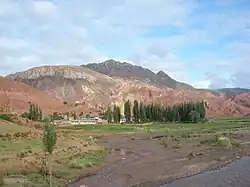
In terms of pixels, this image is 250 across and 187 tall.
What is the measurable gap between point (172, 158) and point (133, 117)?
122m

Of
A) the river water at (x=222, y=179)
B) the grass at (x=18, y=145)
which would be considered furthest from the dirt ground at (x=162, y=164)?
the grass at (x=18, y=145)

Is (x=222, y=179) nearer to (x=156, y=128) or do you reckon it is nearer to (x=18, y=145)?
(x=18, y=145)

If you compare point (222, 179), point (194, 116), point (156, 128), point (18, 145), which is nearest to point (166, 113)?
Result: point (194, 116)

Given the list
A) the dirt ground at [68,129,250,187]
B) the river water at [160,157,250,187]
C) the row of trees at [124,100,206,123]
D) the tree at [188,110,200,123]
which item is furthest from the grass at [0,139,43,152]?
the row of trees at [124,100,206,123]

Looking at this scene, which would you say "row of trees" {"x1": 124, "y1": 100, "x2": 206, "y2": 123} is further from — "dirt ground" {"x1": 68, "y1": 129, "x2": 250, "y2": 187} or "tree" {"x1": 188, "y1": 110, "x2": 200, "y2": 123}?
"dirt ground" {"x1": 68, "y1": 129, "x2": 250, "y2": 187}

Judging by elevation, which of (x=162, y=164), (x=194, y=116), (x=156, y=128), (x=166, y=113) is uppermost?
(x=166, y=113)

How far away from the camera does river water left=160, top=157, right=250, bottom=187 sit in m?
35.9

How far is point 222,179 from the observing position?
3859 centimetres

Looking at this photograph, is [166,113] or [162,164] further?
[166,113]

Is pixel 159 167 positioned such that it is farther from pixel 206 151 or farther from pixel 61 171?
pixel 206 151

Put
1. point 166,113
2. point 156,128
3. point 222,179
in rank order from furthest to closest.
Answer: point 166,113 → point 156,128 → point 222,179

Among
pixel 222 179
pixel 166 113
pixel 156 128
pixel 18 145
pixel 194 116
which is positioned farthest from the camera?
pixel 166 113

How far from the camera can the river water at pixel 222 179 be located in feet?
118

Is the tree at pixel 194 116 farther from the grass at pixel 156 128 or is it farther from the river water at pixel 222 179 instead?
the river water at pixel 222 179
